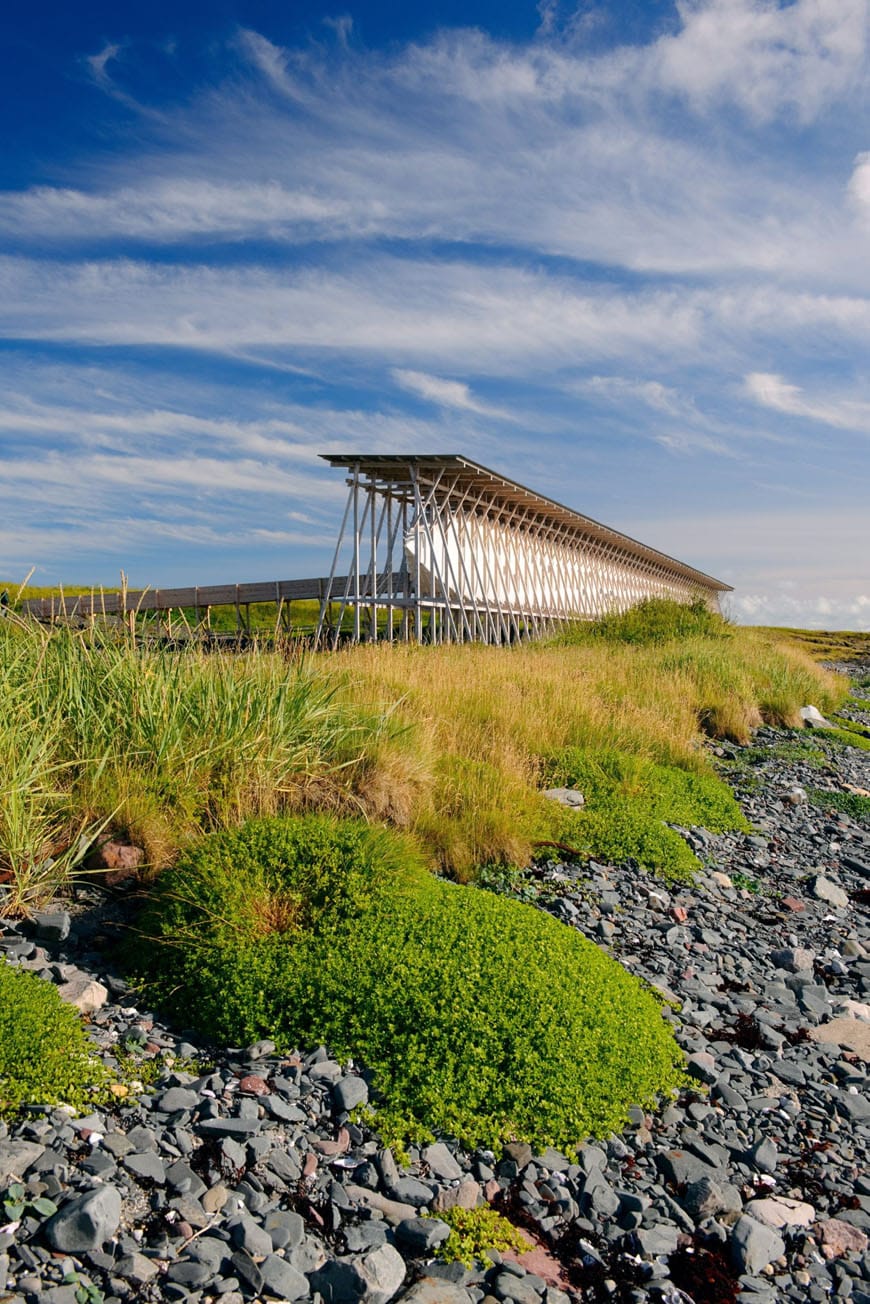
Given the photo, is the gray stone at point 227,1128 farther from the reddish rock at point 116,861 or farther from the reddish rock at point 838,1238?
the reddish rock at point 116,861

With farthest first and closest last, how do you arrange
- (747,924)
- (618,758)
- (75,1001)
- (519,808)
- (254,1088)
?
(618,758)
(519,808)
(747,924)
(75,1001)
(254,1088)

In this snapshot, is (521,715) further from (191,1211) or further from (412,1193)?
(191,1211)

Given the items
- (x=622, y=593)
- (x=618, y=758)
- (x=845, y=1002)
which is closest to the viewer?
(x=845, y=1002)

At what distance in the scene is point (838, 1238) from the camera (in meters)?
3.71

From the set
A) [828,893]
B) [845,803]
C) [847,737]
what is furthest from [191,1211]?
[847,737]

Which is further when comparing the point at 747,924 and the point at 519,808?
the point at 519,808

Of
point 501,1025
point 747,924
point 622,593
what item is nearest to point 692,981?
point 747,924

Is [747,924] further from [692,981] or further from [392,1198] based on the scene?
[392,1198]

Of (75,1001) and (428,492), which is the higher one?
(428,492)

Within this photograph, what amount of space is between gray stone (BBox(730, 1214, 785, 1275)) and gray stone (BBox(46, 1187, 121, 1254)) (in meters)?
2.27

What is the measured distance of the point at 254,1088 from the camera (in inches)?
161

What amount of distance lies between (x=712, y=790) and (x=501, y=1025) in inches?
245

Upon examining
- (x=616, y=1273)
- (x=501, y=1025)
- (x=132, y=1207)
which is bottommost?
(x=616, y=1273)

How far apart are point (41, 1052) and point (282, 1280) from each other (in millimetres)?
1559
